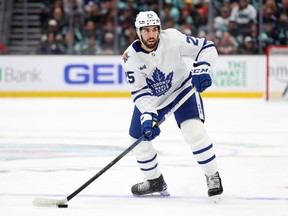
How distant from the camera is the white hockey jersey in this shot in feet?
14.7

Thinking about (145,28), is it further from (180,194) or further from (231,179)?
(231,179)

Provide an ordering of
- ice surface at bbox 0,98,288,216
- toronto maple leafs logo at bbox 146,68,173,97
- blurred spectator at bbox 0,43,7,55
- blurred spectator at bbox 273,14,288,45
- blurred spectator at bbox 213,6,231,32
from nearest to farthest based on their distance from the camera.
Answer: ice surface at bbox 0,98,288,216
toronto maple leafs logo at bbox 146,68,173,97
blurred spectator at bbox 273,14,288,45
blurred spectator at bbox 213,6,231,32
blurred spectator at bbox 0,43,7,55

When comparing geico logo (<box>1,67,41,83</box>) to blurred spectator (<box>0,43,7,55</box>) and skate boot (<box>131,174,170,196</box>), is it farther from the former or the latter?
skate boot (<box>131,174,170,196</box>)

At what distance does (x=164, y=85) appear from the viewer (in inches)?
179

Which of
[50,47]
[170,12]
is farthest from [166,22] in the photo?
[50,47]

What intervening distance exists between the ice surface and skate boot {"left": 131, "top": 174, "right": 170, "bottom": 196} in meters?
0.06

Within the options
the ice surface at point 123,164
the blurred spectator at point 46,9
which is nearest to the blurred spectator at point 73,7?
the blurred spectator at point 46,9

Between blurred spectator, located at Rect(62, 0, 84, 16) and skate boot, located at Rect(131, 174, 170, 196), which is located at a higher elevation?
blurred spectator, located at Rect(62, 0, 84, 16)

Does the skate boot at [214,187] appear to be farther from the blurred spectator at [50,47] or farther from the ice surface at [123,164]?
the blurred spectator at [50,47]

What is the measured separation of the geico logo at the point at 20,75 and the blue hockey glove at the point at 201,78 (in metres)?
9.80

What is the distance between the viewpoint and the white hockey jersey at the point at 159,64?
14.7 feet

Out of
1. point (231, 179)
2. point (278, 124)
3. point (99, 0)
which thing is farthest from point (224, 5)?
point (231, 179)

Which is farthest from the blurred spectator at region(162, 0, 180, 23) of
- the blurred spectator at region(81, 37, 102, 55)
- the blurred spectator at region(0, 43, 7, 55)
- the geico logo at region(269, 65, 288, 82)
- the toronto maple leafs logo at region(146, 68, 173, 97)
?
the toronto maple leafs logo at region(146, 68, 173, 97)

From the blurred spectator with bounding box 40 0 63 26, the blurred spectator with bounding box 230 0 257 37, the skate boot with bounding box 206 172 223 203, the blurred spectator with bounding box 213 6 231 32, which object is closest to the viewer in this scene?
the skate boot with bounding box 206 172 223 203
